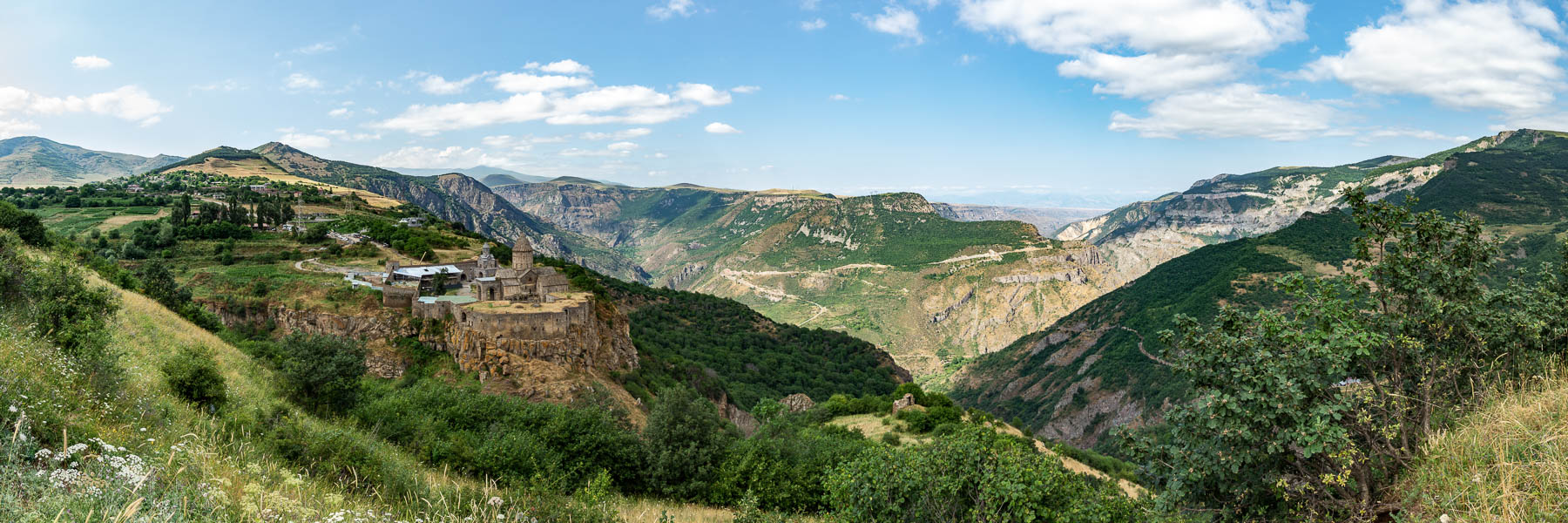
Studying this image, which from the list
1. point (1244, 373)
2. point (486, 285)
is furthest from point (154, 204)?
point (1244, 373)

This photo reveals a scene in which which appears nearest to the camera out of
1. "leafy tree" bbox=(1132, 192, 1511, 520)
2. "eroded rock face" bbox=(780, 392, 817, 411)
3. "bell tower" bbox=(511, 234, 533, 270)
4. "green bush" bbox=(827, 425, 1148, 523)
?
"leafy tree" bbox=(1132, 192, 1511, 520)

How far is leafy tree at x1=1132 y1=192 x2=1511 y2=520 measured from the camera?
24.3 feet

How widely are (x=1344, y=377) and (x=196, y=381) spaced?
1886cm

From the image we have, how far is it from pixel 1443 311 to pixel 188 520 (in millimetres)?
13396

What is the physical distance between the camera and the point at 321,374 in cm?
1559

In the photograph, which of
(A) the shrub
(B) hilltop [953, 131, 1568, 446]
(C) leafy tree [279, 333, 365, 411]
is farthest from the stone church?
(B) hilltop [953, 131, 1568, 446]

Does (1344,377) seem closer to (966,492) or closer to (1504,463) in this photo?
(1504,463)

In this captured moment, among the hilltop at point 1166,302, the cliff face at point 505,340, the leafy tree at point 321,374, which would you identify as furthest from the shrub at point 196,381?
the hilltop at point 1166,302

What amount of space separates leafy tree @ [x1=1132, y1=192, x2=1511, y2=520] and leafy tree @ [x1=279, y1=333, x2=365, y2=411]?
1860cm

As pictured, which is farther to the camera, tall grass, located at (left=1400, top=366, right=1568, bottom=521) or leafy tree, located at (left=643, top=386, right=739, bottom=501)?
leafy tree, located at (left=643, top=386, right=739, bottom=501)

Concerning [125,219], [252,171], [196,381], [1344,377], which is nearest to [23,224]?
[196,381]

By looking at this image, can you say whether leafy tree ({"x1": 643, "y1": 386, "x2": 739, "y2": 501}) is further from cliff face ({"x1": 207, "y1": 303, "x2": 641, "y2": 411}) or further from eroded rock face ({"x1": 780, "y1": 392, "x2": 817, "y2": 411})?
eroded rock face ({"x1": 780, "y1": 392, "x2": 817, "y2": 411})

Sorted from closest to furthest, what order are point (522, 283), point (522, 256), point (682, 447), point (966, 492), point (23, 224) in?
point (966, 492) → point (682, 447) → point (23, 224) → point (522, 283) → point (522, 256)

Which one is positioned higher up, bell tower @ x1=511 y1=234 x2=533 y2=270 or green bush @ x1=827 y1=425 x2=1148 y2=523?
bell tower @ x1=511 y1=234 x2=533 y2=270
